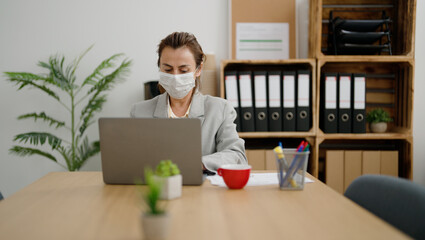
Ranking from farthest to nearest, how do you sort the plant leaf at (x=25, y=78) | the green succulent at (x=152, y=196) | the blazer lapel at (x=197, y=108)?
the plant leaf at (x=25, y=78) → the blazer lapel at (x=197, y=108) → the green succulent at (x=152, y=196)

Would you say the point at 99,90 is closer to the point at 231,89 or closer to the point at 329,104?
the point at 231,89

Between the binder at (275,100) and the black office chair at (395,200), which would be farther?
the binder at (275,100)

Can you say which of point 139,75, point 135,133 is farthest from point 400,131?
point 135,133

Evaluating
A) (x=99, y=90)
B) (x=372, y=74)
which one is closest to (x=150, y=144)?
(x=99, y=90)

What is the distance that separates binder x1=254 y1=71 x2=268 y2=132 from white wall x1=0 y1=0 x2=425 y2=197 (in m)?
0.46

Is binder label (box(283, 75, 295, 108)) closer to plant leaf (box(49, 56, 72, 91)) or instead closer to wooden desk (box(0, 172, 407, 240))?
wooden desk (box(0, 172, 407, 240))

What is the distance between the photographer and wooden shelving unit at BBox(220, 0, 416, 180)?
7.51 ft

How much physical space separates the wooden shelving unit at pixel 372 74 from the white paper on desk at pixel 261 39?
83 millimetres

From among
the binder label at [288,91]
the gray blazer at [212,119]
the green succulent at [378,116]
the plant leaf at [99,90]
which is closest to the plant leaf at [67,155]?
the plant leaf at [99,90]

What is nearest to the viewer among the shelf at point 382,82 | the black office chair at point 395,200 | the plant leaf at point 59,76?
the black office chair at point 395,200

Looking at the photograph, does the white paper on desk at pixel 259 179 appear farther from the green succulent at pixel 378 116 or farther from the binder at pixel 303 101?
the green succulent at pixel 378 116

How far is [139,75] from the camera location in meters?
2.61

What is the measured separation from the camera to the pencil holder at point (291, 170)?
0.99 metres

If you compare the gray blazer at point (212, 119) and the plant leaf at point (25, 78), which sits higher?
the plant leaf at point (25, 78)
